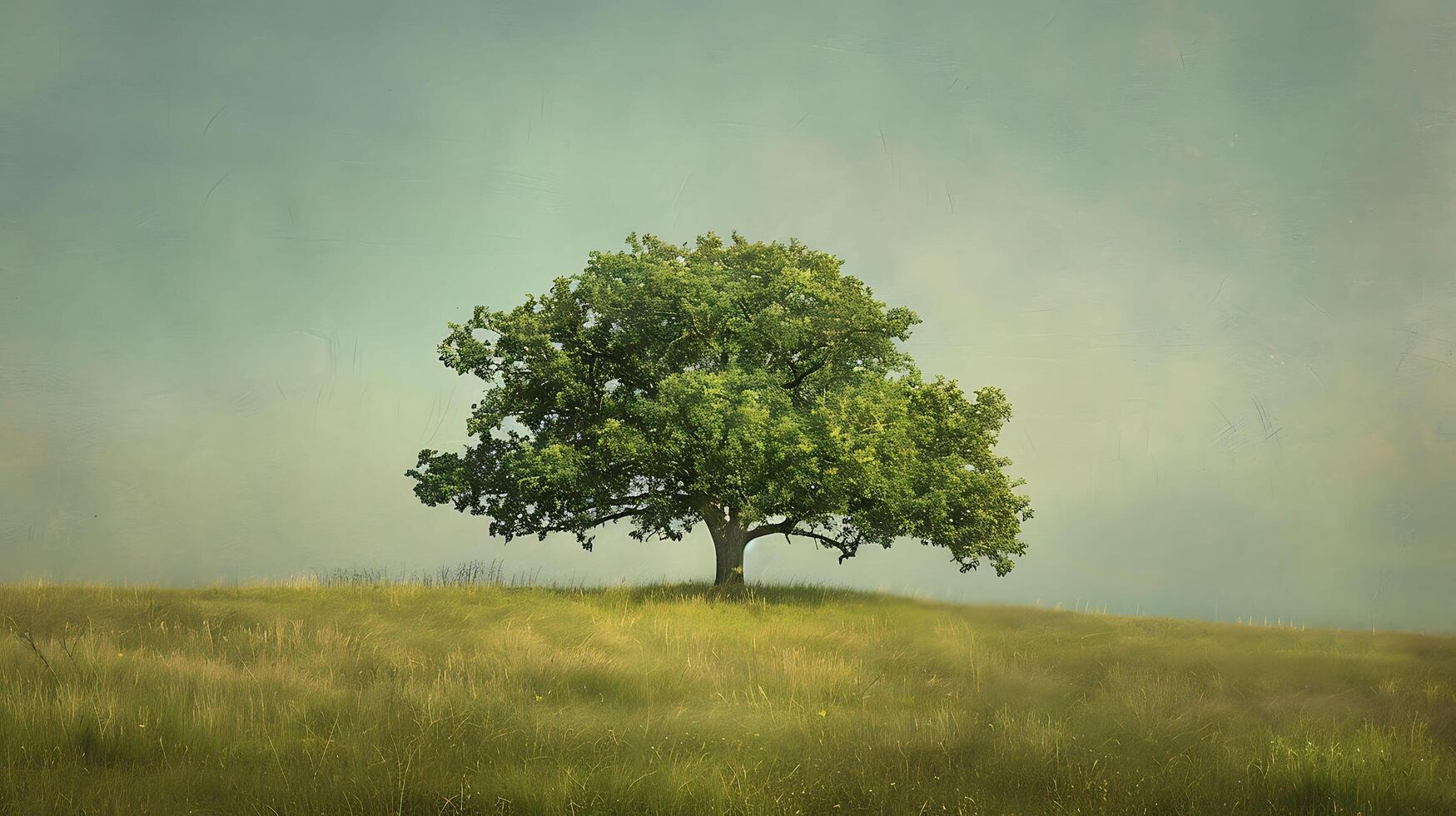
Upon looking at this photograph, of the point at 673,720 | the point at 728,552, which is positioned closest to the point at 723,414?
the point at 728,552

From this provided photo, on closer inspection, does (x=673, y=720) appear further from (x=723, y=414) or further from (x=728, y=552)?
(x=728, y=552)

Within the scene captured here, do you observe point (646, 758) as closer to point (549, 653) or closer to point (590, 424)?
point (549, 653)

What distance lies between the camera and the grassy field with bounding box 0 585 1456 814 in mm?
7633

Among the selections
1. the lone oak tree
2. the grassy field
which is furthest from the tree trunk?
the grassy field

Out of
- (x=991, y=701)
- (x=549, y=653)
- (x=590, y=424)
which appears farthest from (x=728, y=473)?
(x=991, y=701)

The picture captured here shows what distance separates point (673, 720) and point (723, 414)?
42.8 feet

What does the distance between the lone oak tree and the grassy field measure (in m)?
6.09

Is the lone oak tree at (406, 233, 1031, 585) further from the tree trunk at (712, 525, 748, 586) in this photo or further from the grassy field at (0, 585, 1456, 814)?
the grassy field at (0, 585, 1456, 814)

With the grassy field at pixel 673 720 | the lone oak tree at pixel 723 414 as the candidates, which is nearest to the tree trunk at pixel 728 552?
the lone oak tree at pixel 723 414

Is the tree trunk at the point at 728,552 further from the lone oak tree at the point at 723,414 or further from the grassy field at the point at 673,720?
the grassy field at the point at 673,720

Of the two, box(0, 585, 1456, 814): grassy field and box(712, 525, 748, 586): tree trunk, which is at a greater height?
box(712, 525, 748, 586): tree trunk

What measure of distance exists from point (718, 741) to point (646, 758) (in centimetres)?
101

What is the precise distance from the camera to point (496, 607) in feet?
67.0

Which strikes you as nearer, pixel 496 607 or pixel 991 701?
pixel 991 701
